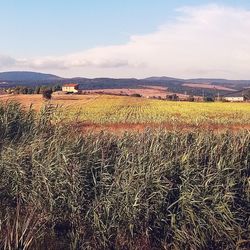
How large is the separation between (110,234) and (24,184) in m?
2.12

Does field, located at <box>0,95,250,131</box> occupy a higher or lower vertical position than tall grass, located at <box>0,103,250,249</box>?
lower

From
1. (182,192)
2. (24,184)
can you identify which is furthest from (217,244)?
(24,184)

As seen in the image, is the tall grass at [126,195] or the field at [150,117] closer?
the tall grass at [126,195]

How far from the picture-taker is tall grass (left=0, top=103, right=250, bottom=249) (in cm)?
809

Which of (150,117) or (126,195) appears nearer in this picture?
(126,195)

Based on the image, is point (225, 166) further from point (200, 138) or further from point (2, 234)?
point (2, 234)

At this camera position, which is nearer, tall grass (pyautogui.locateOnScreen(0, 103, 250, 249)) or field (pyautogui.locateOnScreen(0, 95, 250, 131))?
tall grass (pyautogui.locateOnScreen(0, 103, 250, 249))

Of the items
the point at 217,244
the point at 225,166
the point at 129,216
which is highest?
the point at 225,166

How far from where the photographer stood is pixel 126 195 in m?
8.25

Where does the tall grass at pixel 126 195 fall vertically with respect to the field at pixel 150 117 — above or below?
above

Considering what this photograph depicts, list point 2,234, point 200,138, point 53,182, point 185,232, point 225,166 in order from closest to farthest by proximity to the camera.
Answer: point 2,234 < point 185,232 < point 53,182 < point 225,166 < point 200,138

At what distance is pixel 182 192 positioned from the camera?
27.9 ft

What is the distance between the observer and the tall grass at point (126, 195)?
319 inches

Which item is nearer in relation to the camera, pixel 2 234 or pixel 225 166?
pixel 2 234
